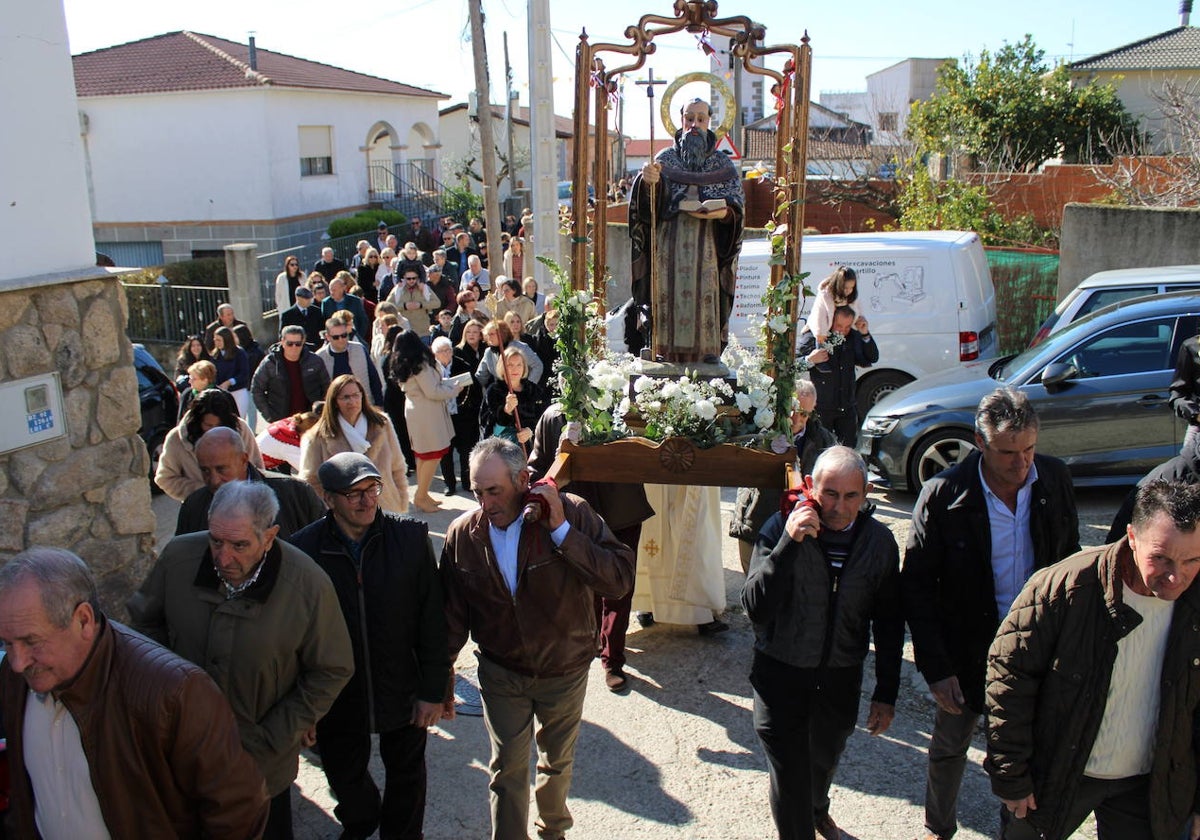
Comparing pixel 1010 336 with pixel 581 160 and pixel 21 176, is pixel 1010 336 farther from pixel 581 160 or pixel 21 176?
pixel 21 176

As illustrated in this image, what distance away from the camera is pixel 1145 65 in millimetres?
29828

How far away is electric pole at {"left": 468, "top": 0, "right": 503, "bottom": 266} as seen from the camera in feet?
49.6

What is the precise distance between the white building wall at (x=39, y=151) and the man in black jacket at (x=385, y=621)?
207 cm

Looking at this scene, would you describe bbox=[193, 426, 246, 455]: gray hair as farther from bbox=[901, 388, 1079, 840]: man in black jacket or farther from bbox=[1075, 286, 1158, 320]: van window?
bbox=[1075, 286, 1158, 320]: van window

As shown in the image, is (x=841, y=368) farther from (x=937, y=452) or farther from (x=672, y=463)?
(x=672, y=463)

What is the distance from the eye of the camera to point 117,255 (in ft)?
84.4

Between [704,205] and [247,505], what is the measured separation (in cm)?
323

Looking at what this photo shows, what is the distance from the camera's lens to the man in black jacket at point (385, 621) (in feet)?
12.8

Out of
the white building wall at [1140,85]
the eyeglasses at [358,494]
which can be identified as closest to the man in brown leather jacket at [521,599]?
the eyeglasses at [358,494]

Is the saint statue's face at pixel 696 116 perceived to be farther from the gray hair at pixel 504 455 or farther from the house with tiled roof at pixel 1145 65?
the house with tiled roof at pixel 1145 65

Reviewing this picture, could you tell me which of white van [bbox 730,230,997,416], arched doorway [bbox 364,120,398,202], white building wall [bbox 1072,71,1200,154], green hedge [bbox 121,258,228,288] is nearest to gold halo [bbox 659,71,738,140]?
white van [bbox 730,230,997,416]

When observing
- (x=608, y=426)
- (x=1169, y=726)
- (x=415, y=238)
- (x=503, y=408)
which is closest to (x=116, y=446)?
(x=608, y=426)

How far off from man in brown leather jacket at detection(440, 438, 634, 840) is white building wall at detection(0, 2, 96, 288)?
2517mm

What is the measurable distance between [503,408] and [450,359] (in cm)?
98
